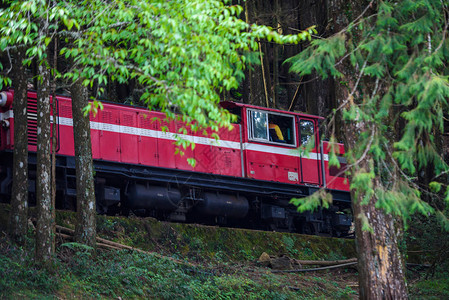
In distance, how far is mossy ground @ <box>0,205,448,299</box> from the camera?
402 inches

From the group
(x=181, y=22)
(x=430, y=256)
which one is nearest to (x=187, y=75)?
(x=181, y=22)

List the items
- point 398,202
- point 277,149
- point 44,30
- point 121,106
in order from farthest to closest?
point 277,149, point 121,106, point 44,30, point 398,202

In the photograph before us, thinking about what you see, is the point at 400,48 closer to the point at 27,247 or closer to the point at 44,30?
the point at 44,30

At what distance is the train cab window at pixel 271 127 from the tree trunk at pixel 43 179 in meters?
6.89

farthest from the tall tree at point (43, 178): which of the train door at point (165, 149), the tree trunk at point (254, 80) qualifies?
the tree trunk at point (254, 80)

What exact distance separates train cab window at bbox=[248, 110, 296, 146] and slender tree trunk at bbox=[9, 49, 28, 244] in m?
6.44

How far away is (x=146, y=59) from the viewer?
28.6 ft

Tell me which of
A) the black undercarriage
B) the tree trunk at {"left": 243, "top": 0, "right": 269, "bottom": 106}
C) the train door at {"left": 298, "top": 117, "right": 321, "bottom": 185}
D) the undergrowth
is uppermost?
the tree trunk at {"left": 243, "top": 0, "right": 269, "bottom": 106}

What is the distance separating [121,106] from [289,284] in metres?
5.88

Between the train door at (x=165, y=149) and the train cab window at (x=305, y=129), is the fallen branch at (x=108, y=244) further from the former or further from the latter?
the train cab window at (x=305, y=129)

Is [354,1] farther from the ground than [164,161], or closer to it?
farther from the ground

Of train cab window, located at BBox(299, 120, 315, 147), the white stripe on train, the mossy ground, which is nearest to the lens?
the mossy ground

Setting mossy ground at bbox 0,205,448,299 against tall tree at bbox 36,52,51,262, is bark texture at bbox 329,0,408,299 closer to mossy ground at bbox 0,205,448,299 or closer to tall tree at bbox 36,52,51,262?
mossy ground at bbox 0,205,448,299

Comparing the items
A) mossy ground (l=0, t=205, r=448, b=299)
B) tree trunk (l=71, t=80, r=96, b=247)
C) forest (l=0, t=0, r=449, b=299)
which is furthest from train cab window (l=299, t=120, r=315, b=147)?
tree trunk (l=71, t=80, r=96, b=247)
